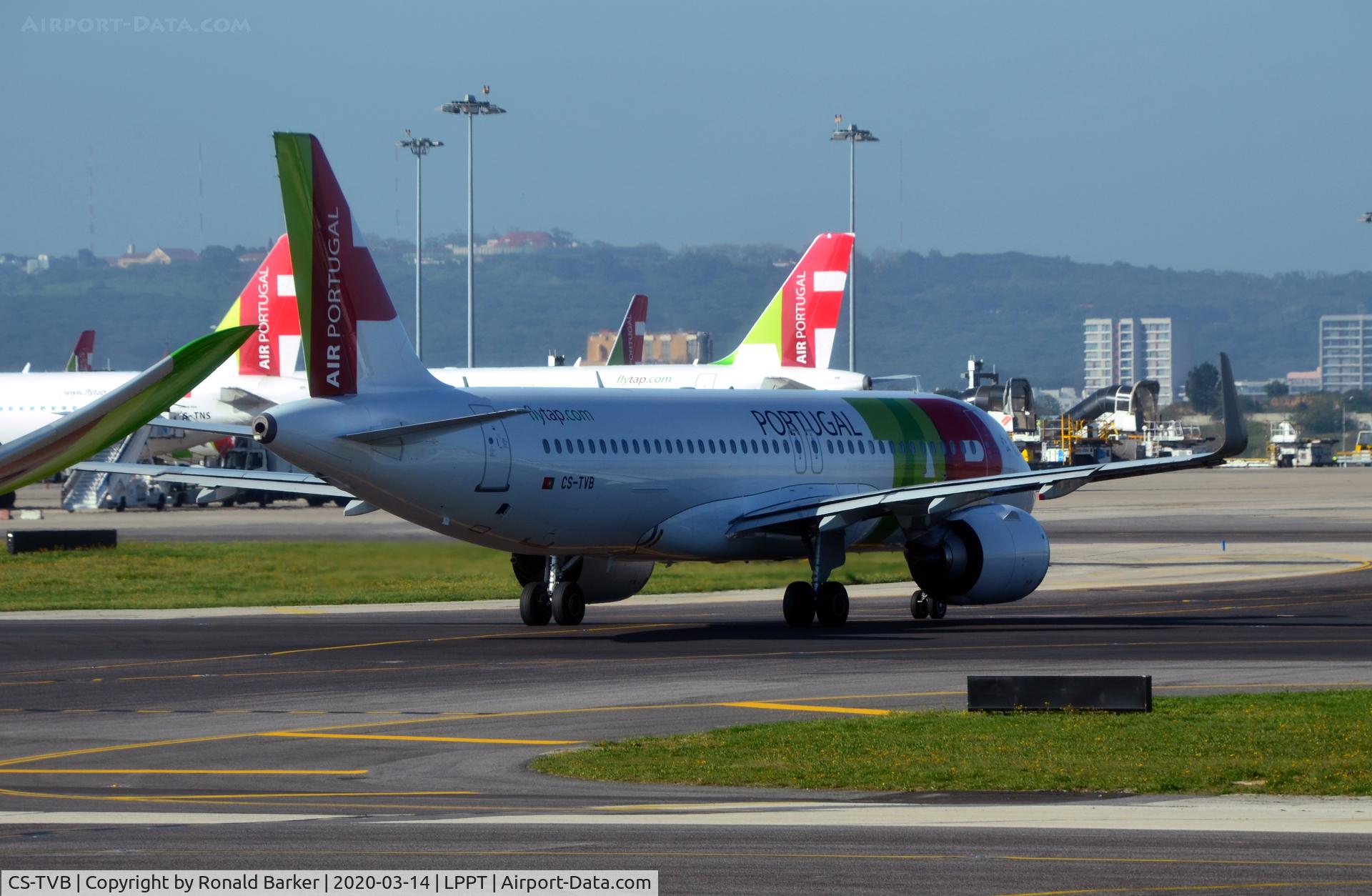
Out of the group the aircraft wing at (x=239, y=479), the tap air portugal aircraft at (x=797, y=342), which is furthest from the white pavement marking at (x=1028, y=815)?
the tap air portugal aircraft at (x=797, y=342)

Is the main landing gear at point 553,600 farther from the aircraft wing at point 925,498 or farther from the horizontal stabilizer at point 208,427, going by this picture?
the horizontal stabilizer at point 208,427

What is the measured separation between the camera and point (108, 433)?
18.0ft

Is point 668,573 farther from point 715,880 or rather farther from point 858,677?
point 715,880

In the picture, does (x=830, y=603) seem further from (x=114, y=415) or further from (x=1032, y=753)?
(x=114, y=415)

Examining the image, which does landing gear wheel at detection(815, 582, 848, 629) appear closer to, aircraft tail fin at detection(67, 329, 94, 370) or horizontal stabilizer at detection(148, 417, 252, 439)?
horizontal stabilizer at detection(148, 417, 252, 439)

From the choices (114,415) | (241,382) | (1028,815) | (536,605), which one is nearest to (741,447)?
(536,605)

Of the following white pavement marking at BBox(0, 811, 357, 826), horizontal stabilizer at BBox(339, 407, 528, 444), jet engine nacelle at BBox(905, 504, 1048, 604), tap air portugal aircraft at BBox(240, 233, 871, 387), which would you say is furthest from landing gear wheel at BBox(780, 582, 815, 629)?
tap air portugal aircraft at BBox(240, 233, 871, 387)

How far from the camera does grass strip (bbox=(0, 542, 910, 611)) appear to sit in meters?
34.2

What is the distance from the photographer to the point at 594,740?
20969 mm

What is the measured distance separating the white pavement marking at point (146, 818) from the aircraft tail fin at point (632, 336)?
10156cm

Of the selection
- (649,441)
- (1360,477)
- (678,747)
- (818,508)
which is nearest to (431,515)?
(649,441)

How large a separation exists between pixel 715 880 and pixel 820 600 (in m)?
23.1

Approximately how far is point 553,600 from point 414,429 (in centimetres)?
669

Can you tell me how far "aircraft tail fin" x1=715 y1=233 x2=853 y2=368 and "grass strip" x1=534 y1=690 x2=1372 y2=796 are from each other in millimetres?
51217
